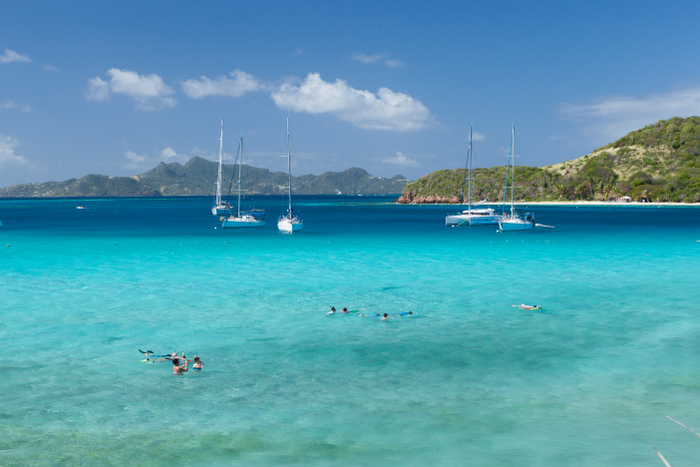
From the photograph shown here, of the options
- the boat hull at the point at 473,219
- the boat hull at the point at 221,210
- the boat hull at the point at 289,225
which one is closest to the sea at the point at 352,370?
the boat hull at the point at 289,225

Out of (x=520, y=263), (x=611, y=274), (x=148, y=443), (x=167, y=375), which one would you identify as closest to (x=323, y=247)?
(x=520, y=263)

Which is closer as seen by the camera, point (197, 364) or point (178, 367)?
point (178, 367)

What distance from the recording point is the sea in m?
11.5

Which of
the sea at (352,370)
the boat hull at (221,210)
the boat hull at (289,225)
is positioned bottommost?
the sea at (352,370)

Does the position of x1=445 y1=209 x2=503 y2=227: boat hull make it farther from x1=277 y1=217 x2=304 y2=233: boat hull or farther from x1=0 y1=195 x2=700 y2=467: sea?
x1=0 y1=195 x2=700 y2=467: sea

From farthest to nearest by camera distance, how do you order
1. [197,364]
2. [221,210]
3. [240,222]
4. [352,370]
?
[221,210]
[240,222]
[352,370]
[197,364]

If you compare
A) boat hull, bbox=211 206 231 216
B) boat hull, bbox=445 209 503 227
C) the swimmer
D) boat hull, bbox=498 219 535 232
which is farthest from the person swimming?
boat hull, bbox=211 206 231 216

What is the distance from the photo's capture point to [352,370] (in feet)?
54.7

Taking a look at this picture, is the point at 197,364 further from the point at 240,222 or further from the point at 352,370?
the point at 240,222

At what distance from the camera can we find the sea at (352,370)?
1154cm

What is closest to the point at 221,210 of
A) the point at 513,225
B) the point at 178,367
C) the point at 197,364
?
the point at 513,225

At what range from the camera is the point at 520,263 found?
43.9m

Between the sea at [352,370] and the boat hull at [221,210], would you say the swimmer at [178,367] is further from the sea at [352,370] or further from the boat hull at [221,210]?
the boat hull at [221,210]

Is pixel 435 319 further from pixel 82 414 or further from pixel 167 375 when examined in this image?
pixel 82 414
